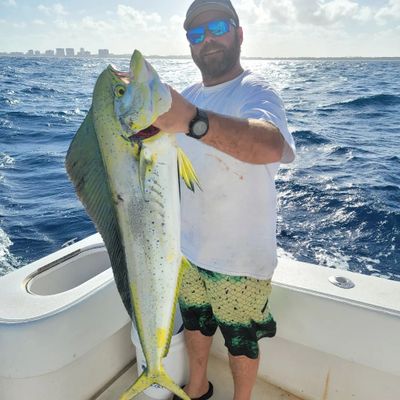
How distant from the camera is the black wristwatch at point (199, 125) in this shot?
57.1 inches

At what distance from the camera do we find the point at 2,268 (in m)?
5.48

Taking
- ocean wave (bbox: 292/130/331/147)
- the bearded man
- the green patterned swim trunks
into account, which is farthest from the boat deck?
ocean wave (bbox: 292/130/331/147)

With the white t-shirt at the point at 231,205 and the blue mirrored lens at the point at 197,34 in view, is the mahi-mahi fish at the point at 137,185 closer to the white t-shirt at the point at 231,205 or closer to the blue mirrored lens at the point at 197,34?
the white t-shirt at the point at 231,205

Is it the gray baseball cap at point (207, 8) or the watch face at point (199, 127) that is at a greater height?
the gray baseball cap at point (207, 8)

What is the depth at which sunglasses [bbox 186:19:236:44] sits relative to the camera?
2.03m

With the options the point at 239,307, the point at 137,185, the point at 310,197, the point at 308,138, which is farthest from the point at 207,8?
the point at 308,138

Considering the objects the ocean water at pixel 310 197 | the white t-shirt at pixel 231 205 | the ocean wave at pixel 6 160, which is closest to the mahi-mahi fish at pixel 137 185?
the white t-shirt at pixel 231 205

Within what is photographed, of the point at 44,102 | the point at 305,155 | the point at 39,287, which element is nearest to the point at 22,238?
the point at 39,287

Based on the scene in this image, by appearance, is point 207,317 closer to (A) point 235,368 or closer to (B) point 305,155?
(A) point 235,368

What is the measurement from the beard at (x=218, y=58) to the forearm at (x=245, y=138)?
2.12 feet

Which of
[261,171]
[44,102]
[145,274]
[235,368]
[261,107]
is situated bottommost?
[44,102]

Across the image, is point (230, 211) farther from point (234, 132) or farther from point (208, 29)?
point (208, 29)

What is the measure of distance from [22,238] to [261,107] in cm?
565

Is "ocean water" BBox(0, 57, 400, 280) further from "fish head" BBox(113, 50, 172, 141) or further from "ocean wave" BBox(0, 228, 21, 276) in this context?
"fish head" BBox(113, 50, 172, 141)
